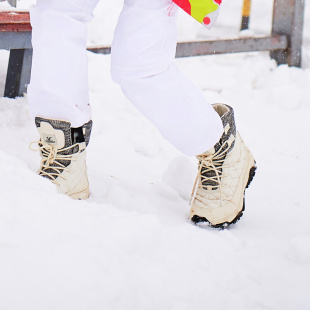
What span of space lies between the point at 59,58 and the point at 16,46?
855 mm

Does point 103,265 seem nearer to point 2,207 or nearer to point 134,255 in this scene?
point 134,255

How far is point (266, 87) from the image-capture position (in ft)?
10.4

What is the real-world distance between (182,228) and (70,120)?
1.37 ft

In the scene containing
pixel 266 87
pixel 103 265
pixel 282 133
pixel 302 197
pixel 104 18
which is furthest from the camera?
pixel 104 18

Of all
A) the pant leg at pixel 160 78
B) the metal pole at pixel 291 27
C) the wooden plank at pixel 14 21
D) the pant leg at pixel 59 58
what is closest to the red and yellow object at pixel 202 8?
the pant leg at pixel 160 78

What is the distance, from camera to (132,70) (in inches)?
54.7

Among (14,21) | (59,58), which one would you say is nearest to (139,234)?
(59,58)

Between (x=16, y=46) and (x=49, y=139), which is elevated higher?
(x=16, y=46)

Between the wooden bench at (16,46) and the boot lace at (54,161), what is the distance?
0.73m

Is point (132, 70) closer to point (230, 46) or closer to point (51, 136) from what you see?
point (51, 136)

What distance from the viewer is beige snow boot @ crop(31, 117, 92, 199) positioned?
1509mm

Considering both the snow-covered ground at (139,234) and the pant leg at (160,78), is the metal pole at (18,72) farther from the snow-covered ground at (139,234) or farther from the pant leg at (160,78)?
the pant leg at (160,78)

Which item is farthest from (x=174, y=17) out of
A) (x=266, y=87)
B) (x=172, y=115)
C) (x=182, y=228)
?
(x=266, y=87)

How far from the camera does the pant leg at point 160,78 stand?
1353mm
